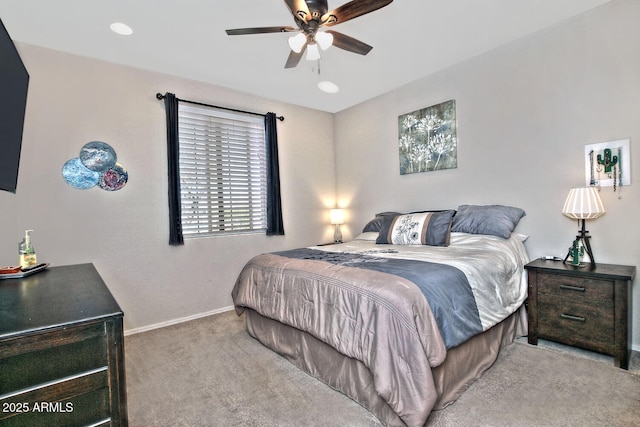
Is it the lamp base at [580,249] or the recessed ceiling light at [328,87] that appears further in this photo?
the recessed ceiling light at [328,87]

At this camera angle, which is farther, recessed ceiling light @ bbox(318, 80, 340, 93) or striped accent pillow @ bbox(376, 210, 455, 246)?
recessed ceiling light @ bbox(318, 80, 340, 93)

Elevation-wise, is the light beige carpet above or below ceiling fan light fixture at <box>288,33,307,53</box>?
below

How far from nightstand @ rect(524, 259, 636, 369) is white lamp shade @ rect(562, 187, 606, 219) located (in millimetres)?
400

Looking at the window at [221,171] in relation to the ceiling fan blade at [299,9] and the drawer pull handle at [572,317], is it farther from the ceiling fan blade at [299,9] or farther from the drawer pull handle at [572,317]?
the drawer pull handle at [572,317]

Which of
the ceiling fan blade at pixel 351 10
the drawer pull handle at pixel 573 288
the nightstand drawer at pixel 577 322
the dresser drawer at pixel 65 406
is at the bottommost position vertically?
the nightstand drawer at pixel 577 322

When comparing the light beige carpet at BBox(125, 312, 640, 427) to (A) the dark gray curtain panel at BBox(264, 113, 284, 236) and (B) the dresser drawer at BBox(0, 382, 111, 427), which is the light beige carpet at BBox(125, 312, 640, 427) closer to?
(B) the dresser drawer at BBox(0, 382, 111, 427)

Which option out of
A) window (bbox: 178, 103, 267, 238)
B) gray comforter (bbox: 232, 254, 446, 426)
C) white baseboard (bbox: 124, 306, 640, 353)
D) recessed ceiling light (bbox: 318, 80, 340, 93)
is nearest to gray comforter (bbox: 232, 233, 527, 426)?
gray comforter (bbox: 232, 254, 446, 426)

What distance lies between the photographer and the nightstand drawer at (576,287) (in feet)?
6.98

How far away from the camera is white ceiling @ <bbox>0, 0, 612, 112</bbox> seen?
7.61 ft

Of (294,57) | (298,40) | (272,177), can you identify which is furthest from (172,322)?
(298,40)

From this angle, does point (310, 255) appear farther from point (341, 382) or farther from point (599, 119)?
point (599, 119)

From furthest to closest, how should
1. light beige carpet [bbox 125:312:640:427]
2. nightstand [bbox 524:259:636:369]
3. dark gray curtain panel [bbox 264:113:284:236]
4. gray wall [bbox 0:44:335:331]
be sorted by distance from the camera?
1. dark gray curtain panel [bbox 264:113:284:236]
2. gray wall [bbox 0:44:335:331]
3. nightstand [bbox 524:259:636:369]
4. light beige carpet [bbox 125:312:640:427]

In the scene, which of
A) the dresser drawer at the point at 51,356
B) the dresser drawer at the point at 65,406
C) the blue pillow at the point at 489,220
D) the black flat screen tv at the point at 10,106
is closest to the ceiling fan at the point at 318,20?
the black flat screen tv at the point at 10,106

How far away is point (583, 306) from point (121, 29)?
4125 mm
